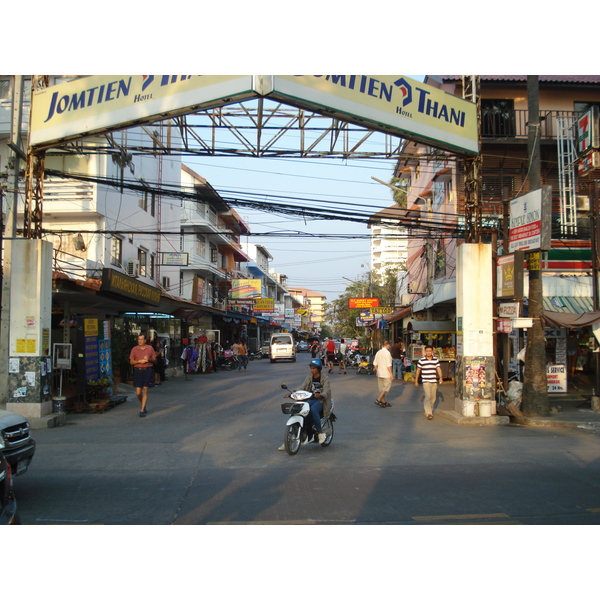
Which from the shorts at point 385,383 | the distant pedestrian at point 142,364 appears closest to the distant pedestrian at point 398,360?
the shorts at point 385,383

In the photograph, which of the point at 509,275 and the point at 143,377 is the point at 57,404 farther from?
the point at 509,275

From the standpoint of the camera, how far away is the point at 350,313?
6000cm

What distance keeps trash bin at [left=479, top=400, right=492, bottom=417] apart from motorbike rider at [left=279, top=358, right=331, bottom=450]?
4518 millimetres

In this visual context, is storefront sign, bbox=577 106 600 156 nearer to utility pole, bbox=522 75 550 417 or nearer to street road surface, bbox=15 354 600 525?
utility pole, bbox=522 75 550 417

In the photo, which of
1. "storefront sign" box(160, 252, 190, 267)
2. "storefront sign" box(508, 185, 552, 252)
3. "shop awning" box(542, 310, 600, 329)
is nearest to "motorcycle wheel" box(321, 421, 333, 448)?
"storefront sign" box(508, 185, 552, 252)

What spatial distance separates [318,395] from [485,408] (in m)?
4.98

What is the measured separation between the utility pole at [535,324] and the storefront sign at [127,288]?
33.3ft

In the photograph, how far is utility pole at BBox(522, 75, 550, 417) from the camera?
1295cm

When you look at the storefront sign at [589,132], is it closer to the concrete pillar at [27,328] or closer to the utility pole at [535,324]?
the utility pole at [535,324]

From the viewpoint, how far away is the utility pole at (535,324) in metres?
13.0

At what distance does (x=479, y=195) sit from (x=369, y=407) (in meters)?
6.37

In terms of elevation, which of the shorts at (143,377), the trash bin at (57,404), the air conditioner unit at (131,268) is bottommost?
the trash bin at (57,404)

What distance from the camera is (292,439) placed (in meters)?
9.22

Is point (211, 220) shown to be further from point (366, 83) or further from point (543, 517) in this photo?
point (543, 517)
